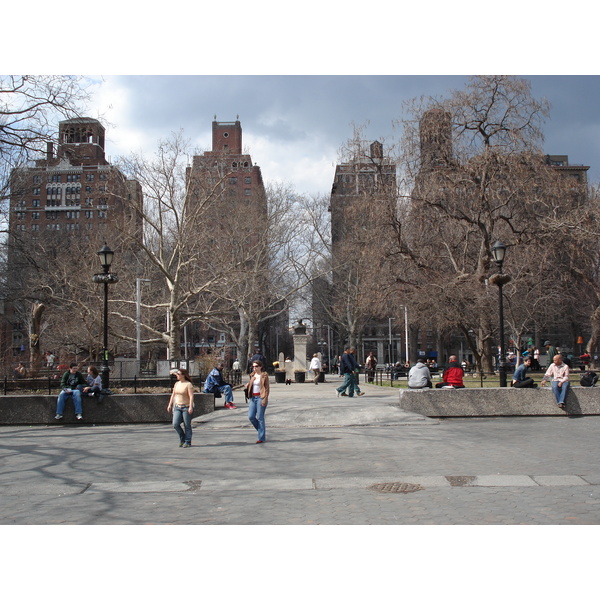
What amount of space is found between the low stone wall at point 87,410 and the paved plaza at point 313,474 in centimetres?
113

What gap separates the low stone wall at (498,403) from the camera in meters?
16.1

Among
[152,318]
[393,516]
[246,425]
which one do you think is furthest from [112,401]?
[152,318]

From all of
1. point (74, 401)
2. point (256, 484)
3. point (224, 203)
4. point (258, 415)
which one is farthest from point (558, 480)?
point (224, 203)

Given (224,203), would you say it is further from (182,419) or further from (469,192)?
(182,419)

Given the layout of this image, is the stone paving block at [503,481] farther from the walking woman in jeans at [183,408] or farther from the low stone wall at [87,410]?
the low stone wall at [87,410]

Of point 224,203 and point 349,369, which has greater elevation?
point 224,203

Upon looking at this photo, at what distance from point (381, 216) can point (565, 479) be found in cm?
1964

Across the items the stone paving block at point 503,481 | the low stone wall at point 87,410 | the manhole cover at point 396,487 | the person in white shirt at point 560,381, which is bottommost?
the manhole cover at point 396,487

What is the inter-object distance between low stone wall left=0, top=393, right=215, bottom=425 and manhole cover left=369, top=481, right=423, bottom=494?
9351 millimetres

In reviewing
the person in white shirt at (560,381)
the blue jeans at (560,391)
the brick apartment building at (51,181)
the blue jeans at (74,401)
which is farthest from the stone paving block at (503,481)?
the brick apartment building at (51,181)

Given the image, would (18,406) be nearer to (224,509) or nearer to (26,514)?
(26,514)

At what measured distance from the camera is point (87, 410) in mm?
16203

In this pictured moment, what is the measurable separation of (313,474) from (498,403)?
875cm

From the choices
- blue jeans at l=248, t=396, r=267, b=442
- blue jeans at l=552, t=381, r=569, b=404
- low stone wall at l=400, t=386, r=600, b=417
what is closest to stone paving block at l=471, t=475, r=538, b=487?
blue jeans at l=248, t=396, r=267, b=442
